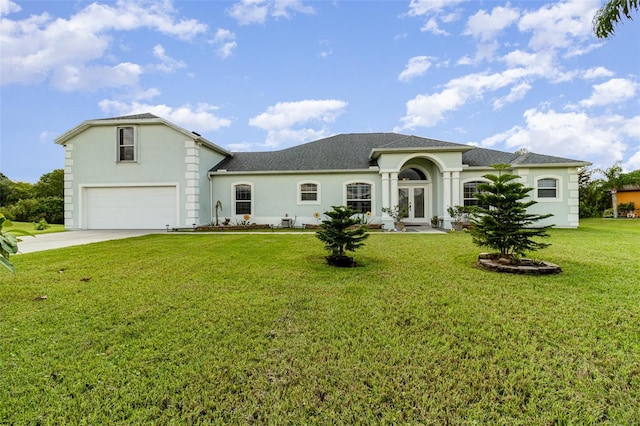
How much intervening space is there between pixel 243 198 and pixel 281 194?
228 cm

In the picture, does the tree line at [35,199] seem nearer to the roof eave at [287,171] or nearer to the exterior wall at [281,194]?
the roof eave at [287,171]

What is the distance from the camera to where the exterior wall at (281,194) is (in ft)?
52.2

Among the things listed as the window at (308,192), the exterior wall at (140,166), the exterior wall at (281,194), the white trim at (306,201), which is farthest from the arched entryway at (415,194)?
the exterior wall at (140,166)

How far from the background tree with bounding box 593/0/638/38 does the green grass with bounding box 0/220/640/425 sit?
7.17 metres

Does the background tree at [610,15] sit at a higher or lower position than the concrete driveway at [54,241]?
higher


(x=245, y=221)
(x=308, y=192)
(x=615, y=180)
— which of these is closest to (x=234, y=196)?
(x=245, y=221)

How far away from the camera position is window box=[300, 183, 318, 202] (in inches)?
635

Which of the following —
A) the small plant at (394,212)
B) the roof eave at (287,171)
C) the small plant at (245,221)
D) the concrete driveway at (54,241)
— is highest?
the roof eave at (287,171)

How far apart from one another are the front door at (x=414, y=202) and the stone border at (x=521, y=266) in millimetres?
10652

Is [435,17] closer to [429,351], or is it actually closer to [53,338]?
[429,351]

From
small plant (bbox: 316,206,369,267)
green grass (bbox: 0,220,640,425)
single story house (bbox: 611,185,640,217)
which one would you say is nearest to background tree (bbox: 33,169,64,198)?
green grass (bbox: 0,220,640,425)

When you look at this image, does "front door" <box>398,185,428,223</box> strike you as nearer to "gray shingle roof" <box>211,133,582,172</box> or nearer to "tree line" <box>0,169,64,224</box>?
"gray shingle roof" <box>211,133,582,172</box>

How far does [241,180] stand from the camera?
53.7ft

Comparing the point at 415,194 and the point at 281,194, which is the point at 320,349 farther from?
the point at 415,194
